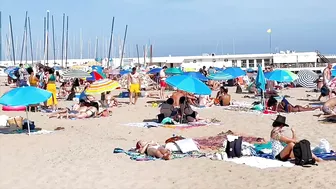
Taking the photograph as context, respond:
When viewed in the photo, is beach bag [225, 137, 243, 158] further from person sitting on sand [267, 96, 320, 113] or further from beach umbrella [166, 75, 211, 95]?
person sitting on sand [267, 96, 320, 113]

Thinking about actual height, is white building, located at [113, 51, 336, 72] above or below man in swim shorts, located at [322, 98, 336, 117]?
above

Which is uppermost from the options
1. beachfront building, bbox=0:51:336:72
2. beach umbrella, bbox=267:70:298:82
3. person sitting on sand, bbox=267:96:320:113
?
beachfront building, bbox=0:51:336:72

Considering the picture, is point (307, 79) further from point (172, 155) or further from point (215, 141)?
point (172, 155)

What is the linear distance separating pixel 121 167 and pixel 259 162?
6.95 ft

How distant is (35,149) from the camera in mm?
9008

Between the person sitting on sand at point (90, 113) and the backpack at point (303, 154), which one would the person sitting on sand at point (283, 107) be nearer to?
the person sitting on sand at point (90, 113)

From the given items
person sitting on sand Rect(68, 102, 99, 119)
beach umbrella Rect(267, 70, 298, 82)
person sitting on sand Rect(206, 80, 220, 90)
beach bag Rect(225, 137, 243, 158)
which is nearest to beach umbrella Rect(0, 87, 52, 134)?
person sitting on sand Rect(68, 102, 99, 119)

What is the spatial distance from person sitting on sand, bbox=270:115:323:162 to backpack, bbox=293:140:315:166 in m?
0.19

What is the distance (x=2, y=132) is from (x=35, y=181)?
4836 millimetres

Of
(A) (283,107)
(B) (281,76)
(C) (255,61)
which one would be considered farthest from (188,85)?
(C) (255,61)

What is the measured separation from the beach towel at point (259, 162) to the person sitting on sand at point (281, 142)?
144 millimetres

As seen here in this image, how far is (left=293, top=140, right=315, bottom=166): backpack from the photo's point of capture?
280 inches

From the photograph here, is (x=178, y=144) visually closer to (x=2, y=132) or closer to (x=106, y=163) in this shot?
(x=106, y=163)

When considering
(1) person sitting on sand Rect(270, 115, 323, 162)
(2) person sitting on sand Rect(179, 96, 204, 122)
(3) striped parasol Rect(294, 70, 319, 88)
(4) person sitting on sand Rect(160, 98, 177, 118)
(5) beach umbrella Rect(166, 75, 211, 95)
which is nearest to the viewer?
(1) person sitting on sand Rect(270, 115, 323, 162)
